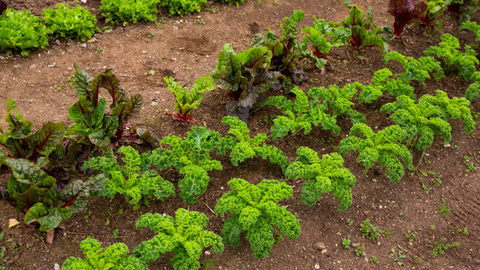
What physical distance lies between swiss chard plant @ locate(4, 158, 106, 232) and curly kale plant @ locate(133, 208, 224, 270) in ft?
2.34

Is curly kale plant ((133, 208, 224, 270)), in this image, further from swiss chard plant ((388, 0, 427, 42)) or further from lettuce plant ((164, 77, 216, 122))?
swiss chard plant ((388, 0, 427, 42))

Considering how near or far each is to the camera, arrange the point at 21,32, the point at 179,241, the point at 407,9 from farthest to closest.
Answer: the point at 407,9 → the point at 21,32 → the point at 179,241

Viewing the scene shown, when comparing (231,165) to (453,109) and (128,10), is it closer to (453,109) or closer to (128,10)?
(453,109)

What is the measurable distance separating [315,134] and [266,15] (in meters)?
3.42

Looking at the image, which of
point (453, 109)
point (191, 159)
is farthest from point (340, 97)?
point (191, 159)

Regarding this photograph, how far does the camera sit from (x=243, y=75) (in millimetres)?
4832

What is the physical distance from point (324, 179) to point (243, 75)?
199 cm

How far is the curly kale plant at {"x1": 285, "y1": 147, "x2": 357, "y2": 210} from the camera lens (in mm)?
3613

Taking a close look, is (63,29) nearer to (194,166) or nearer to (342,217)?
(194,166)

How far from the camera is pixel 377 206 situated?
4.32 meters

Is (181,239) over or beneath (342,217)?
over

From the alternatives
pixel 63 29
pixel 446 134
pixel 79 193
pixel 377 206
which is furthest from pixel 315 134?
pixel 63 29

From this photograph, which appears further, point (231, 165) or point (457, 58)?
point (457, 58)

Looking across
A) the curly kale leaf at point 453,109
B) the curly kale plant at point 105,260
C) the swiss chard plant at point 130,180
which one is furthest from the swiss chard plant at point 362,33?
the curly kale plant at point 105,260
